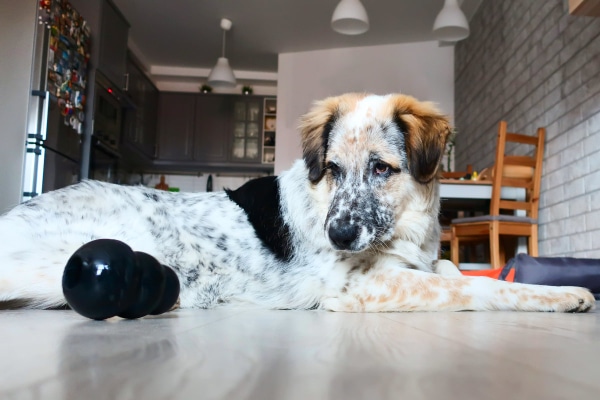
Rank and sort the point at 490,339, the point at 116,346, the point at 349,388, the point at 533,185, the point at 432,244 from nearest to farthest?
1. the point at 349,388
2. the point at 116,346
3. the point at 490,339
4. the point at 432,244
5. the point at 533,185

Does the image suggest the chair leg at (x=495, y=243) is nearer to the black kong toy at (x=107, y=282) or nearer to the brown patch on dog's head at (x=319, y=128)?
the brown patch on dog's head at (x=319, y=128)

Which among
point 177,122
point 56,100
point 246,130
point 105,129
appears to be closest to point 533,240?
point 56,100

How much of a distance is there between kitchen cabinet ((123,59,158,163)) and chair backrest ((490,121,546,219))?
5.59 m

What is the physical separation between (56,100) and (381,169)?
441cm

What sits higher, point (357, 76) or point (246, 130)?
point (357, 76)

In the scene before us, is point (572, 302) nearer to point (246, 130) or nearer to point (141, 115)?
point (141, 115)

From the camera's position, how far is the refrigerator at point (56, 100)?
500cm

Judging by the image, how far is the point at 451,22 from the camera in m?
5.54

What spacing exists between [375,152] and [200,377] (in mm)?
1547

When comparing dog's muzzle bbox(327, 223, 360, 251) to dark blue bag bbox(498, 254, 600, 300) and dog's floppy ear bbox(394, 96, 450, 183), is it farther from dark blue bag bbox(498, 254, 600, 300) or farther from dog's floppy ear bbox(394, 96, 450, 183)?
dark blue bag bbox(498, 254, 600, 300)

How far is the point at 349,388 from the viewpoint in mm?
482

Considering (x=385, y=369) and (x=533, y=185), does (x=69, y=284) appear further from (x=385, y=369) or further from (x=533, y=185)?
(x=533, y=185)

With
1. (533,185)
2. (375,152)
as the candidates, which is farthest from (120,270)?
(533,185)

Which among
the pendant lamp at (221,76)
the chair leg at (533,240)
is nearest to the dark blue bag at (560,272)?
the chair leg at (533,240)
